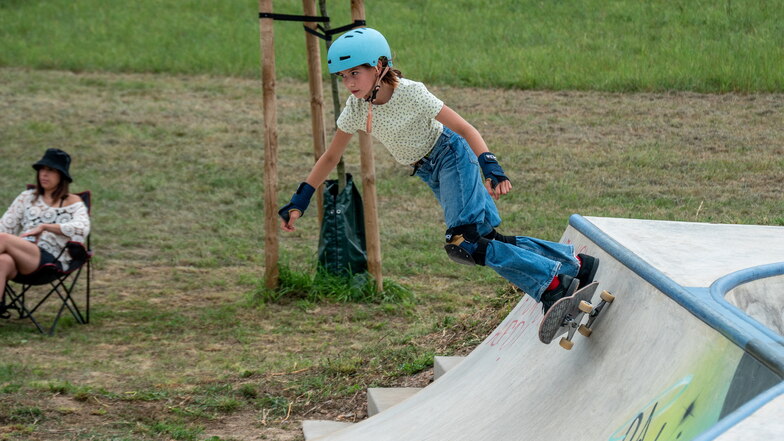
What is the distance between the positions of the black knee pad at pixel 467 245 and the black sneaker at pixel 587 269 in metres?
0.62

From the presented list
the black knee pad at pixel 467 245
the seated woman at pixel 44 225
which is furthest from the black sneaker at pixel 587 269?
the seated woman at pixel 44 225

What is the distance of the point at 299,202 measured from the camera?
484 centimetres

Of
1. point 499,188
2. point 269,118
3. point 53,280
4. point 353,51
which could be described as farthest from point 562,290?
point 53,280

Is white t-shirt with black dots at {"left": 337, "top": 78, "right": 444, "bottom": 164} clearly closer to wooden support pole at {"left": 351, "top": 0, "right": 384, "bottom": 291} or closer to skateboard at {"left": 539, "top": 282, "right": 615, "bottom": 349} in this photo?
skateboard at {"left": 539, "top": 282, "right": 615, "bottom": 349}

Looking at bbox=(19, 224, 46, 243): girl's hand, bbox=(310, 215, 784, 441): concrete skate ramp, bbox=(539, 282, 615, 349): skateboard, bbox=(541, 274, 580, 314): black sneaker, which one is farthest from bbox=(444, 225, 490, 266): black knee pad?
bbox=(19, 224, 46, 243): girl's hand

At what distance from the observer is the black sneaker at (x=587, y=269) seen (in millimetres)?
4871

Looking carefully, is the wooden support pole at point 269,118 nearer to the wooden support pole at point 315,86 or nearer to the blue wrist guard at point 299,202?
the wooden support pole at point 315,86

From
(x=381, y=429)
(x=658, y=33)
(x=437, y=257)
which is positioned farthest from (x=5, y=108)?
(x=381, y=429)

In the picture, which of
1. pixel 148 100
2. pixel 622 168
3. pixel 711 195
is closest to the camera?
pixel 711 195

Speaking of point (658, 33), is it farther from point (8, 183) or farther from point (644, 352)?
point (644, 352)

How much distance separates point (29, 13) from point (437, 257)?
16.8 metres

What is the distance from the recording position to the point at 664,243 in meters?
4.83

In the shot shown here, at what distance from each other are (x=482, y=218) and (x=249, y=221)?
6889 millimetres

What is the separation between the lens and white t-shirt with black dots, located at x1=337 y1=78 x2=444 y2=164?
15.9 ft
